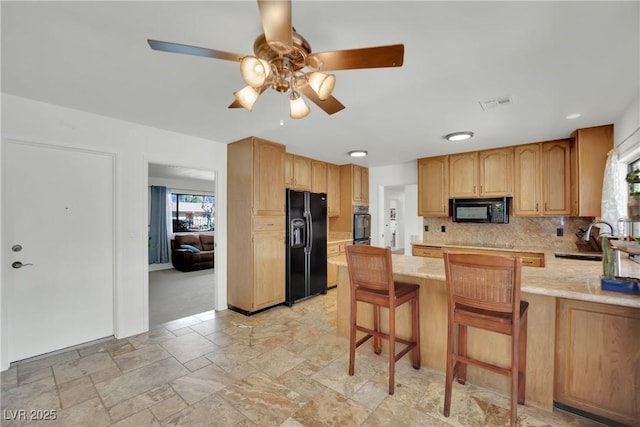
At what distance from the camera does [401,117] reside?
2.86m

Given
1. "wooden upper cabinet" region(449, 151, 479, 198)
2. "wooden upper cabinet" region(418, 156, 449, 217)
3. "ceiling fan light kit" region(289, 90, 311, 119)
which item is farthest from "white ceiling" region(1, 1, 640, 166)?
"wooden upper cabinet" region(418, 156, 449, 217)

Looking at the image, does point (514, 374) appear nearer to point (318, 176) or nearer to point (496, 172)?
point (496, 172)

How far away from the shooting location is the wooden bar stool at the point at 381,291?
6.66ft

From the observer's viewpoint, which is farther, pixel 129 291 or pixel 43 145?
pixel 129 291

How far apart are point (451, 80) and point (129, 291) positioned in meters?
3.72

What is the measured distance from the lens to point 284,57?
1.39 metres

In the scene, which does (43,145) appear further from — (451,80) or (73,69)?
(451,80)

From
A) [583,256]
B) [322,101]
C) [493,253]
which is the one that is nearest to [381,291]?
[322,101]

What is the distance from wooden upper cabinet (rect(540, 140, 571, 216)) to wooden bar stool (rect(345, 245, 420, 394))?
276cm

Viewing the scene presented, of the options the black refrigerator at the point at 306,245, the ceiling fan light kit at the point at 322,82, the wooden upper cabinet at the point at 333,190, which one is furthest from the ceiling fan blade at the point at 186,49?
the wooden upper cabinet at the point at 333,190

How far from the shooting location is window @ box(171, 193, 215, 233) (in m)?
7.52

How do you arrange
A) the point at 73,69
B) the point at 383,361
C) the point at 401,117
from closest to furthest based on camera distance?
the point at 73,69, the point at 383,361, the point at 401,117

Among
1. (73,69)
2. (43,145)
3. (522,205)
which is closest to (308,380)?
(73,69)

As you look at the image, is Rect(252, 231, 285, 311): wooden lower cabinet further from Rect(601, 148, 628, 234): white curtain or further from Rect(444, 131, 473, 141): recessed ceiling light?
Rect(601, 148, 628, 234): white curtain
